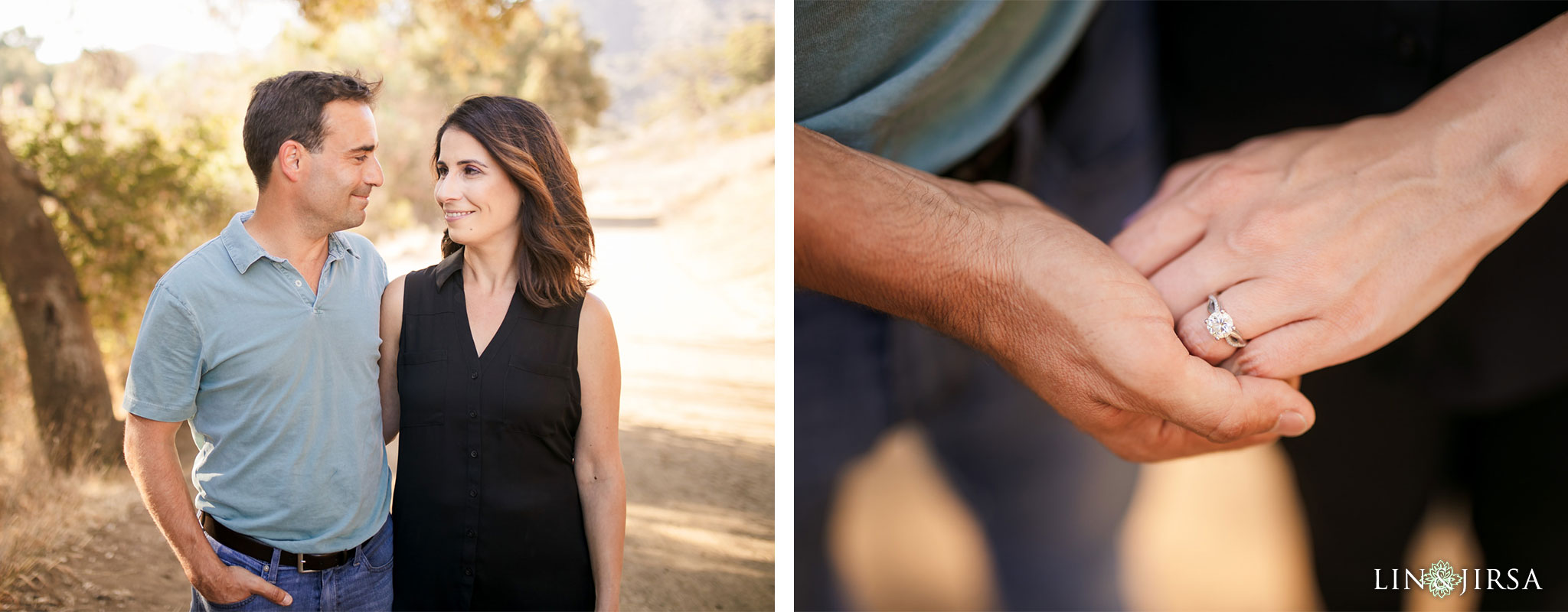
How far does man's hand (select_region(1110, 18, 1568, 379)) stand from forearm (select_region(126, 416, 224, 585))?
1.84 meters

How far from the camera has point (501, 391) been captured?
1.55 meters

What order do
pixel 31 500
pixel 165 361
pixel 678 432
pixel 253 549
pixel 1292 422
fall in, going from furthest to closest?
pixel 678 432 < pixel 31 500 < pixel 1292 422 < pixel 253 549 < pixel 165 361

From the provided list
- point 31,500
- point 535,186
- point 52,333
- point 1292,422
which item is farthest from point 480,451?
point 1292,422

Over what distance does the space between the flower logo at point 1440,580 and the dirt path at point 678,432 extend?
1.63m

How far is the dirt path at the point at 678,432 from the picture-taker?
6.17 ft

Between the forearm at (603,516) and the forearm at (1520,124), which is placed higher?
the forearm at (1520,124)

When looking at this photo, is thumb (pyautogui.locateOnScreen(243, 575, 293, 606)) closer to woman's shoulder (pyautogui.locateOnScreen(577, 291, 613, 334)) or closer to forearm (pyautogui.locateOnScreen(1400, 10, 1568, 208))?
woman's shoulder (pyautogui.locateOnScreen(577, 291, 613, 334))

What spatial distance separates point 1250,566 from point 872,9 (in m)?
1.62

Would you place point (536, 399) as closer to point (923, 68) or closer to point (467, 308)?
point (467, 308)

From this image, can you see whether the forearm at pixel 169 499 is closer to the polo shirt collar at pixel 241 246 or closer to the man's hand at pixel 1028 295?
the polo shirt collar at pixel 241 246

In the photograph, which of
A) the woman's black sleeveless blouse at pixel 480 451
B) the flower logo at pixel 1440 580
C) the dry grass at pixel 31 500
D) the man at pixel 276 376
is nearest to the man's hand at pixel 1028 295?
the woman's black sleeveless blouse at pixel 480 451

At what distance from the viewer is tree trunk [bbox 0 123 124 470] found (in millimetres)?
2014

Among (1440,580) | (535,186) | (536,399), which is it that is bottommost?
(1440,580)

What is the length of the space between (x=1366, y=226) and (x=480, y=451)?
1.80 m
